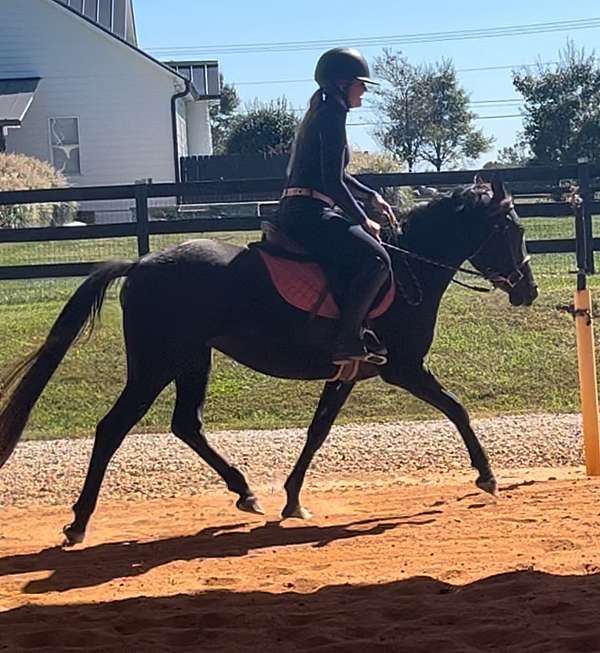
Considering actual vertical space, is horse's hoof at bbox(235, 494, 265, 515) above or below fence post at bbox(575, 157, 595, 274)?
below

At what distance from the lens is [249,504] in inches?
301

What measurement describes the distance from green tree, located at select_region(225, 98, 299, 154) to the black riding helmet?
108 ft

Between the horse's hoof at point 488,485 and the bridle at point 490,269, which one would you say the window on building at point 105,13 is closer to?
the bridle at point 490,269

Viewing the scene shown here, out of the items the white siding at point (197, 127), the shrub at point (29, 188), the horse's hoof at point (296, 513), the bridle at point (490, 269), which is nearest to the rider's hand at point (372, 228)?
the bridle at point (490, 269)

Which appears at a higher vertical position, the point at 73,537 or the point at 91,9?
the point at 91,9

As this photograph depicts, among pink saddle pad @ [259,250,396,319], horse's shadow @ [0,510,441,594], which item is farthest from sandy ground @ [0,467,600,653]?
pink saddle pad @ [259,250,396,319]

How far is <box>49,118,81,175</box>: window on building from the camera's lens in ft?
102

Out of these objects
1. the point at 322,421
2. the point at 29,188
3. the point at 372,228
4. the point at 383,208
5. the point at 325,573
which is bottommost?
the point at 325,573

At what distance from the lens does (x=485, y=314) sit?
13.8 m

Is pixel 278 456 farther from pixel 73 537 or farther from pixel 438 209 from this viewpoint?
pixel 73 537

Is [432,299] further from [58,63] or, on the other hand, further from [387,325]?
[58,63]

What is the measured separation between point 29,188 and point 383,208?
57.8 ft

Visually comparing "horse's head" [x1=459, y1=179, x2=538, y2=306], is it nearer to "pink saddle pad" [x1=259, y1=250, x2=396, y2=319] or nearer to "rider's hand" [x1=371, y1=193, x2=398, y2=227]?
"rider's hand" [x1=371, y1=193, x2=398, y2=227]

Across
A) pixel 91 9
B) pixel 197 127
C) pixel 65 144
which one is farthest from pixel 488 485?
pixel 197 127
